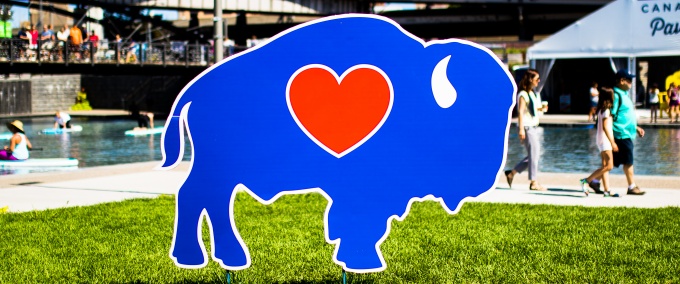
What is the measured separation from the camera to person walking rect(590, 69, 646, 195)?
480 inches

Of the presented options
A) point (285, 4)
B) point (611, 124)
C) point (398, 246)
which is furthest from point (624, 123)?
point (285, 4)

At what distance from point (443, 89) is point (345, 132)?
0.67 meters

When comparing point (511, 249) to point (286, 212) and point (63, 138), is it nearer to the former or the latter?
point (286, 212)

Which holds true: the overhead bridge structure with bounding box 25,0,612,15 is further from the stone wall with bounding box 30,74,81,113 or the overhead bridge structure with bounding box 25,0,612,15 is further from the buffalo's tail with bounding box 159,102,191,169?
the buffalo's tail with bounding box 159,102,191,169

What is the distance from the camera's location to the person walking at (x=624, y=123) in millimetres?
12195

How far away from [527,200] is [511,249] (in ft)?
12.5

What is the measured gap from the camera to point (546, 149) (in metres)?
23.0

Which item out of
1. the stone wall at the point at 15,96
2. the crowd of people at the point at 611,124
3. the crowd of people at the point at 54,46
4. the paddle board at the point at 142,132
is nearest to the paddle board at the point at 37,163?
the crowd of people at the point at 611,124

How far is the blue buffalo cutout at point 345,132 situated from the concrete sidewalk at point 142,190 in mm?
5254

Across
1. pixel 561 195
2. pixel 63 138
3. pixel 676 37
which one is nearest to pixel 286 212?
pixel 561 195

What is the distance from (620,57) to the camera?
1404 inches

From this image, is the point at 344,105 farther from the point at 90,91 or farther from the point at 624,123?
the point at 90,91

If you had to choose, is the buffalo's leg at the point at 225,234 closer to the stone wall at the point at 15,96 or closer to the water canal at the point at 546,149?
the water canal at the point at 546,149

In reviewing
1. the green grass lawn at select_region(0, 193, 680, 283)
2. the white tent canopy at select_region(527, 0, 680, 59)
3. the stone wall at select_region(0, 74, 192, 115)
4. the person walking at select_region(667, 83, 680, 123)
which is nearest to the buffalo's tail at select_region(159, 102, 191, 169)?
the green grass lawn at select_region(0, 193, 680, 283)
